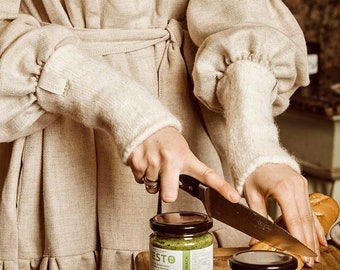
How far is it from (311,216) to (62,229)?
342mm

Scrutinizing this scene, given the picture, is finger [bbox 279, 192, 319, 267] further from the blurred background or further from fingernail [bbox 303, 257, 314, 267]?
the blurred background

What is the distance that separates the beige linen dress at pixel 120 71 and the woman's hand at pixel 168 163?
4.3 inches

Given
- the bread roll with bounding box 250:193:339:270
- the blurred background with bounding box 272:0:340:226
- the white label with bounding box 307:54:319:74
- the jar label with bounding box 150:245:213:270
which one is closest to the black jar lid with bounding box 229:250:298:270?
the jar label with bounding box 150:245:213:270

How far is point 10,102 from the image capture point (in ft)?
3.29

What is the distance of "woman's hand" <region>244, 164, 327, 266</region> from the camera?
917 millimetres

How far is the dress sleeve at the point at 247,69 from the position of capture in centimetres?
95

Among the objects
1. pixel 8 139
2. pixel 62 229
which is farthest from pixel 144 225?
pixel 8 139

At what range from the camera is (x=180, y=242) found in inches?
31.6

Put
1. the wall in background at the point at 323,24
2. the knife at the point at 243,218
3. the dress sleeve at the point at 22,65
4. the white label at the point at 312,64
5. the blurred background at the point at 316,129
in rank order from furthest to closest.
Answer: the wall in background at the point at 323,24 → the white label at the point at 312,64 → the blurred background at the point at 316,129 → the dress sleeve at the point at 22,65 → the knife at the point at 243,218

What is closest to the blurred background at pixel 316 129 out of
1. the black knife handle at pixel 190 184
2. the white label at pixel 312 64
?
the white label at pixel 312 64

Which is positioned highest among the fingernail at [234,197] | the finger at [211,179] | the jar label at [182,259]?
the finger at [211,179]

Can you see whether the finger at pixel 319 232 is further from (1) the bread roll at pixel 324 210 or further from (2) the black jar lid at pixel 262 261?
(2) the black jar lid at pixel 262 261

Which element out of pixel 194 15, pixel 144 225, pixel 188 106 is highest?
pixel 194 15

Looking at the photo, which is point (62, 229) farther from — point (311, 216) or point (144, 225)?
point (311, 216)
